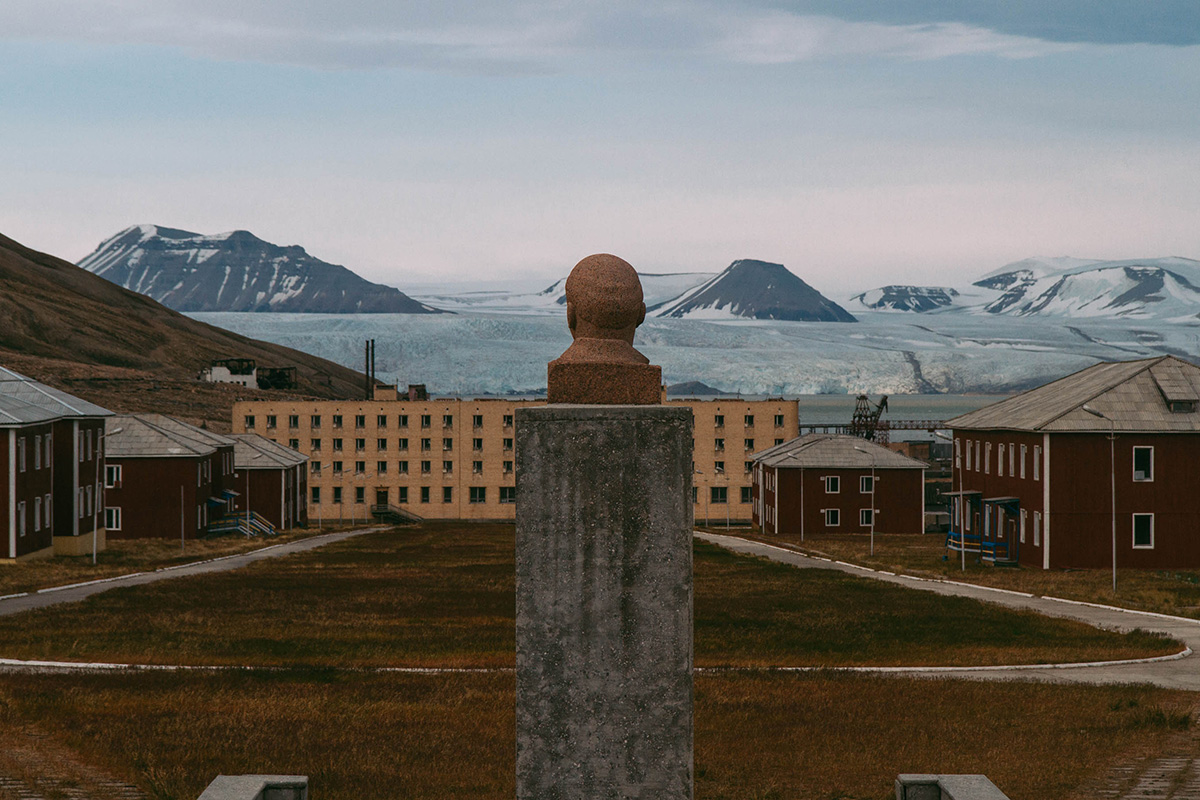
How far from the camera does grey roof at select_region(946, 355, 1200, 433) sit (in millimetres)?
55219

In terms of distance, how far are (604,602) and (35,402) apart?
191 feet

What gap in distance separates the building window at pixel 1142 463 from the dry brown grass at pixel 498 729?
33.8 metres

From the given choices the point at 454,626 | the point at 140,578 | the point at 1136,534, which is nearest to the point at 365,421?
the point at 140,578

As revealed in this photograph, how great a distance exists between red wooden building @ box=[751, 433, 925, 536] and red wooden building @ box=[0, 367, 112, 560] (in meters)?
45.4

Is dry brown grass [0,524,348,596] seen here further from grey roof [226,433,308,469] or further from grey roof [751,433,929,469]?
grey roof [751,433,929,469]

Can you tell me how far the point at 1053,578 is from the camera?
51.4 metres

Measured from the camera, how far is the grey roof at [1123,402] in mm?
55219

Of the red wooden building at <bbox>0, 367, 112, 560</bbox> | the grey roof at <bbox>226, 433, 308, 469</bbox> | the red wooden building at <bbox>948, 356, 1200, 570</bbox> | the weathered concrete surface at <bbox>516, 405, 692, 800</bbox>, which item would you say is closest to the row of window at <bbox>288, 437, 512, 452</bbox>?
the grey roof at <bbox>226, 433, 308, 469</bbox>

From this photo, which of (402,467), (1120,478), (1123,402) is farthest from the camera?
(402,467)

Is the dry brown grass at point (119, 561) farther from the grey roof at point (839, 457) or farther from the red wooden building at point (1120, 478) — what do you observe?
the red wooden building at point (1120, 478)

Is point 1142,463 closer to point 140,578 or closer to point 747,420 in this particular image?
point 140,578

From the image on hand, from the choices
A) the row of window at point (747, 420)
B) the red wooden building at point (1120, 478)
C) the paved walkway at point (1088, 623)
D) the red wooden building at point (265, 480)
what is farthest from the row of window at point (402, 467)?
the red wooden building at point (1120, 478)

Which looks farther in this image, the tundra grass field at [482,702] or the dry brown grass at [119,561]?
the dry brown grass at [119,561]

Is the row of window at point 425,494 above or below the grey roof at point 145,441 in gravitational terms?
below
